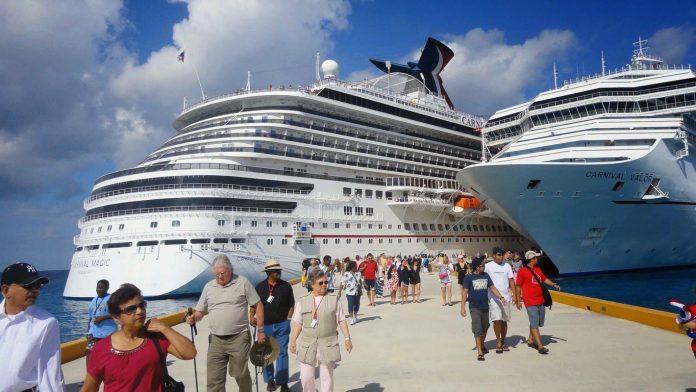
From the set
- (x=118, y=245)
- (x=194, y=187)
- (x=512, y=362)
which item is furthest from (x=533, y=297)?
(x=118, y=245)

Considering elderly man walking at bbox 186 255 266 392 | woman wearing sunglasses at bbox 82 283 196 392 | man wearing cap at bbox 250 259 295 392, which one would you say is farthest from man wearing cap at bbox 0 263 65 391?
man wearing cap at bbox 250 259 295 392

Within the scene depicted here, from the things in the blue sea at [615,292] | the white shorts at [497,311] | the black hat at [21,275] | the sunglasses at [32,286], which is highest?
the black hat at [21,275]

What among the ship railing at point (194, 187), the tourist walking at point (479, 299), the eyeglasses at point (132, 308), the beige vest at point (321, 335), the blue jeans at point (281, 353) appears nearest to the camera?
the eyeglasses at point (132, 308)

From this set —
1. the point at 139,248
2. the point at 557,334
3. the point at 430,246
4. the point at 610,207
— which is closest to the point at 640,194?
the point at 610,207

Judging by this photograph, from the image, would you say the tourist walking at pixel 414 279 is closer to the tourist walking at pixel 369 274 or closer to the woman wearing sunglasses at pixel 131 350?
the tourist walking at pixel 369 274

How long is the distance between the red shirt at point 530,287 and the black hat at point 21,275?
6.11 meters

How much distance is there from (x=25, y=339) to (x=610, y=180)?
77.9 feet

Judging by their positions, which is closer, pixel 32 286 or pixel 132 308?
pixel 132 308

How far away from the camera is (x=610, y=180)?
69.6ft

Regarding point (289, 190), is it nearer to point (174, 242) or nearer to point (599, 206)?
point (174, 242)

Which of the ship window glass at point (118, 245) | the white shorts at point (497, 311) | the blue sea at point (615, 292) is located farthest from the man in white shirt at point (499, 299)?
the ship window glass at point (118, 245)

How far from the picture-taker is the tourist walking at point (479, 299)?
20.3ft

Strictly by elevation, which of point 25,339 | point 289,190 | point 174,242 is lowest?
point 25,339

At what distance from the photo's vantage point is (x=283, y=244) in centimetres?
2528
